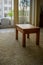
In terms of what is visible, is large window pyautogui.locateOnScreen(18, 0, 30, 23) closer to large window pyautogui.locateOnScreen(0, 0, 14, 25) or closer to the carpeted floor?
large window pyautogui.locateOnScreen(0, 0, 14, 25)

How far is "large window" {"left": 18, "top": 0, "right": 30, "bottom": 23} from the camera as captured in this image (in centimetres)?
792

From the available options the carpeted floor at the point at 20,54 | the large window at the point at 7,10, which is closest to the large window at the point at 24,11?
the large window at the point at 7,10

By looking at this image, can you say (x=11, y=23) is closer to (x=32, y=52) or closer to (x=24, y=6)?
(x=24, y=6)

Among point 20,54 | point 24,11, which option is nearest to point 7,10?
point 24,11

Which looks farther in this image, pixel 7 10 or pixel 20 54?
pixel 7 10

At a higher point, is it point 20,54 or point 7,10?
point 7,10

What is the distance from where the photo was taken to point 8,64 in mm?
2973

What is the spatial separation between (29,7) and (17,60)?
208 inches

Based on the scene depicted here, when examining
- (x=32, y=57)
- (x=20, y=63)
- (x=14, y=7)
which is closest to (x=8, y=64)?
(x=20, y=63)

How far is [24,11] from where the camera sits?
8.02 metres

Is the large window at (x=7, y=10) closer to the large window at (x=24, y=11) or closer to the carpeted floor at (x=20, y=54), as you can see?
the large window at (x=24, y=11)

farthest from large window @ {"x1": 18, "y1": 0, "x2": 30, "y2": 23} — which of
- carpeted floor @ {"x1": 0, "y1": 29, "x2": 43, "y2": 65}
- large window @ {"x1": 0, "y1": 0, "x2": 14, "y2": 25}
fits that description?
carpeted floor @ {"x1": 0, "y1": 29, "x2": 43, "y2": 65}

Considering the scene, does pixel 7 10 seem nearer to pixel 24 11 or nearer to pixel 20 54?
pixel 24 11

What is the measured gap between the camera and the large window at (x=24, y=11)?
26.0 feet
